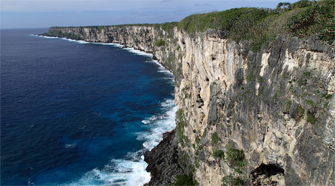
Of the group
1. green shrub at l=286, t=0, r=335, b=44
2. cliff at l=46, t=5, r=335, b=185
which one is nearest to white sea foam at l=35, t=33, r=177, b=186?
cliff at l=46, t=5, r=335, b=185

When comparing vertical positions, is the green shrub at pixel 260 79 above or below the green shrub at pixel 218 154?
above

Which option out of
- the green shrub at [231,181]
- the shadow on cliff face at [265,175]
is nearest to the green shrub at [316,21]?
the shadow on cliff face at [265,175]

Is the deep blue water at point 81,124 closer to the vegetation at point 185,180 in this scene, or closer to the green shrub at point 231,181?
the vegetation at point 185,180

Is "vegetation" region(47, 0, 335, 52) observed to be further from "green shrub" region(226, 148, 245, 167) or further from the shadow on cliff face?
the shadow on cliff face

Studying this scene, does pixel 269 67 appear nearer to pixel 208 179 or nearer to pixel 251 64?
pixel 251 64

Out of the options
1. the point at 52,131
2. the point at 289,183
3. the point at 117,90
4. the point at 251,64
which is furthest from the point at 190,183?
the point at 117,90
